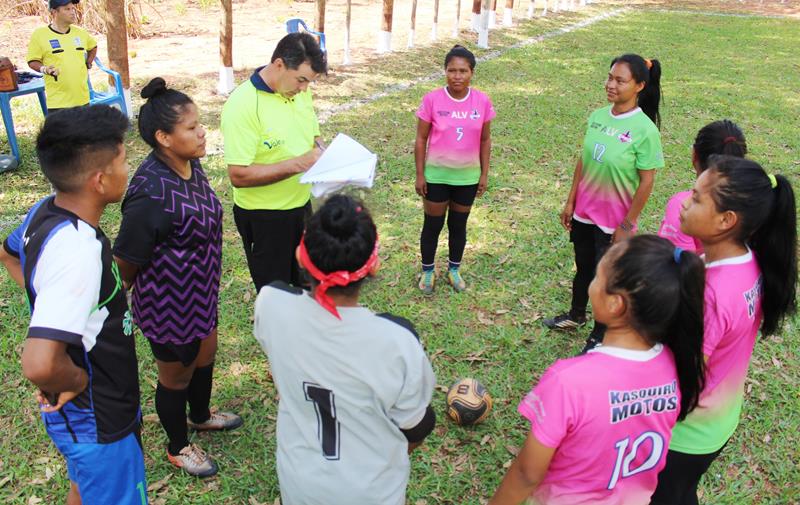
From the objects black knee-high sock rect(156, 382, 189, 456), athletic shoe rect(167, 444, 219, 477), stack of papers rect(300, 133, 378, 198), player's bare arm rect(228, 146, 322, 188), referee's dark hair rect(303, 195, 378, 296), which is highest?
referee's dark hair rect(303, 195, 378, 296)

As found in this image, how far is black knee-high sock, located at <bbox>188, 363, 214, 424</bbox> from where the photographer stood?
3.60m

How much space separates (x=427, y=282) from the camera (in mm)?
5547

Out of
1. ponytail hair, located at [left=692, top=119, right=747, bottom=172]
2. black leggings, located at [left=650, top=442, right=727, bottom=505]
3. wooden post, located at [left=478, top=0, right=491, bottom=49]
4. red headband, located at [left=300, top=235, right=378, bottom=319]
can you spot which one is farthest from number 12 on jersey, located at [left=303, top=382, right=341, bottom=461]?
wooden post, located at [left=478, top=0, right=491, bottom=49]

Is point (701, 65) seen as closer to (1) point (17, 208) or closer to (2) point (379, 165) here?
(2) point (379, 165)

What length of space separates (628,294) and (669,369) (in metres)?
0.30

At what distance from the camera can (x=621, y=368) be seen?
6.55 ft

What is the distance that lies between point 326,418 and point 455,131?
3.25 metres

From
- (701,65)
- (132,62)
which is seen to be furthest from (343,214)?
(701,65)

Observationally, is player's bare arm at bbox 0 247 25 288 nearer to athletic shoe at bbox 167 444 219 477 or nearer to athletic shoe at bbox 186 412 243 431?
athletic shoe at bbox 167 444 219 477

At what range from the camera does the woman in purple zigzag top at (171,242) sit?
2834 mm

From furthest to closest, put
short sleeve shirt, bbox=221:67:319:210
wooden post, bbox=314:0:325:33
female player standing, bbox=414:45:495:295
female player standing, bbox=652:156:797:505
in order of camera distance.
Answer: wooden post, bbox=314:0:325:33
female player standing, bbox=414:45:495:295
short sleeve shirt, bbox=221:67:319:210
female player standing, bbox=652:156:797:505

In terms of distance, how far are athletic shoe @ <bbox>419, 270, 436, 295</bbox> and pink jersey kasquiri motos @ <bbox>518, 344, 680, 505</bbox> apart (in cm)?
340

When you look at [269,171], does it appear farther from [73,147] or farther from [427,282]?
[427,282]

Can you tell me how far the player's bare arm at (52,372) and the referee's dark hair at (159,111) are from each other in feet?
3.92
